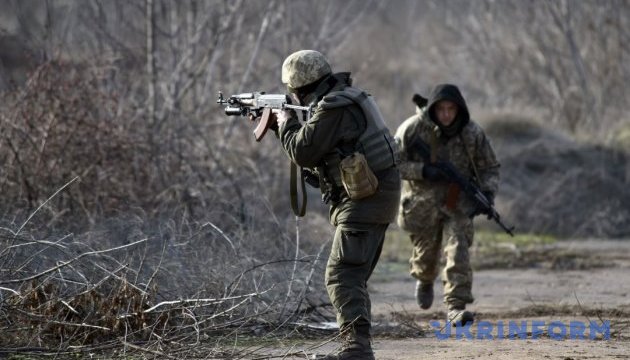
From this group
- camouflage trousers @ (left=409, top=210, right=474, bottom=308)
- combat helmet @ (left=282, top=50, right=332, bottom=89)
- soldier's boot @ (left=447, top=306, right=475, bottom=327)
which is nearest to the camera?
combat helmet @ (left=282, top=50, right=332, bottom=89)

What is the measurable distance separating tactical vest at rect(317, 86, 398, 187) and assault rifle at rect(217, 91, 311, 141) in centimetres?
28

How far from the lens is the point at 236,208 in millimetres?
10000

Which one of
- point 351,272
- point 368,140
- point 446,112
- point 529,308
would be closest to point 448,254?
point 446,112

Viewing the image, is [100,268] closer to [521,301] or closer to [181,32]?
[521,301]

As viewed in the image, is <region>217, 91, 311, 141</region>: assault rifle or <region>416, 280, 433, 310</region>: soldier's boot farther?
<region>416, 280, 433, 310</region>: soldier's boot

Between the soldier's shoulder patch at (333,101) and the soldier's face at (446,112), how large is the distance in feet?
8.39

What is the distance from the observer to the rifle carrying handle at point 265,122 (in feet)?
21.8

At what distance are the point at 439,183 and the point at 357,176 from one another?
8.96 ft

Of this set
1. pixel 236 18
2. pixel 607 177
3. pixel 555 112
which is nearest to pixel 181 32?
pixel 236 18

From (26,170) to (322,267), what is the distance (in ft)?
10.2

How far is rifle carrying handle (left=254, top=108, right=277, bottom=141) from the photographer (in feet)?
21.8

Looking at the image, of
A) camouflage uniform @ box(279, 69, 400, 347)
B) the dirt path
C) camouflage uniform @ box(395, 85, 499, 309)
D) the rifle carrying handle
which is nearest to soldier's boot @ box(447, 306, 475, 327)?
the dirt path

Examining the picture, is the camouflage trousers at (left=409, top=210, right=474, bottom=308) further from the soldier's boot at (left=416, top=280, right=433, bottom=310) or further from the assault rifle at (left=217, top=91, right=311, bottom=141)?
the assault rifle at (left=217, top=91, right=311, bottom=141)

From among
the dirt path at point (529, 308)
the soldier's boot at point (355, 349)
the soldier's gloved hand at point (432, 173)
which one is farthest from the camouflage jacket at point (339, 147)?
the soldier's gloved hand at point (432, 173)
